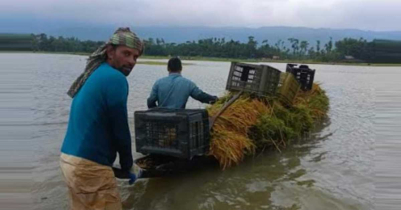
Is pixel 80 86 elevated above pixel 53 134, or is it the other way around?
pixel 80 86

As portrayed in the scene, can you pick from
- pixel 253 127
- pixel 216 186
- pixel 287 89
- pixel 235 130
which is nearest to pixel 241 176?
pixel 216 186

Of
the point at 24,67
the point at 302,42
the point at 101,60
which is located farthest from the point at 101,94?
the point at 302,42

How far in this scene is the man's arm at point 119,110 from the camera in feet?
9.44

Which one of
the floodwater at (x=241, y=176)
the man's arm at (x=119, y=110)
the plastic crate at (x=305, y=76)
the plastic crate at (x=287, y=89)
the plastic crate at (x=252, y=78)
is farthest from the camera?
the plastic crate at (x=305, y=76)

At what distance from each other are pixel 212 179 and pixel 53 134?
4983 millimetres

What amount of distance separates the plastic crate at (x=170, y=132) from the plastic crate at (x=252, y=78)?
2339 mm

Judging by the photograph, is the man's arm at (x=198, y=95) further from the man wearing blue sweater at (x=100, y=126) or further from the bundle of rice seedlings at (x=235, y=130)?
the man wearing blue sweater at (x=100, y=126)

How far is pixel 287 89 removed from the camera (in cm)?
858

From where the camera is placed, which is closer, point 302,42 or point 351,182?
point 351,182

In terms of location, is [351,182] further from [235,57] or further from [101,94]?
[235,57]

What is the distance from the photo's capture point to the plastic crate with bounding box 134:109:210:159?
505cm

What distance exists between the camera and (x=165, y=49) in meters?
75.5

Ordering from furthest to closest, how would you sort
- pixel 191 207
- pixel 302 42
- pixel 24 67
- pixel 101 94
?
pixel 302 42 < pixel 191 207 < pixel 24 67 < pixel 101 94

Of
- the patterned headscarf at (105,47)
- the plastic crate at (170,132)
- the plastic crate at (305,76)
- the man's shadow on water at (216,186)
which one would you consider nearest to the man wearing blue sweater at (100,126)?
the patterned headscarf at (105,47)
